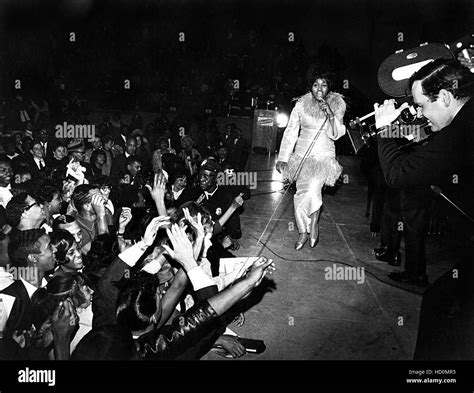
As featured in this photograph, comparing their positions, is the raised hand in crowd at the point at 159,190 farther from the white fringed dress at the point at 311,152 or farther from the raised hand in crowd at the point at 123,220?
the white fringed dress at the point at 311,152

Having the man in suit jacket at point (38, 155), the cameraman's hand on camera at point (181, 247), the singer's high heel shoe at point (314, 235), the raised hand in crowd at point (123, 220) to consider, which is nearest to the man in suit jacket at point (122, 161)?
the man in suit jacket at point (38, 155)

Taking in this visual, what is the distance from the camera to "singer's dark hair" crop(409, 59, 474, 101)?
9.04 ft

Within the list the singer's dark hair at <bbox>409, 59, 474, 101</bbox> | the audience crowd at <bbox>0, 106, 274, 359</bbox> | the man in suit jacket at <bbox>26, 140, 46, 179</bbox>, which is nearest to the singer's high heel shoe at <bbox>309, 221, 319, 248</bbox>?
the audience crowd at <bbox>0, 106, 274, 359</bbox>

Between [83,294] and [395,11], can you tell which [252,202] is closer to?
[83,294]

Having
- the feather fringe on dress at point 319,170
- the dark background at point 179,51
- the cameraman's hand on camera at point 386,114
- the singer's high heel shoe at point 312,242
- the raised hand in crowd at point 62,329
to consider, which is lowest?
the singer's high heel shoe at point 312,242

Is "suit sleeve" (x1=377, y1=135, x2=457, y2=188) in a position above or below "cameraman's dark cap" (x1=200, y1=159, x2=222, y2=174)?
above

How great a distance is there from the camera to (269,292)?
4.28m

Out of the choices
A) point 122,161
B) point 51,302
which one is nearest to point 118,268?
point 51,302

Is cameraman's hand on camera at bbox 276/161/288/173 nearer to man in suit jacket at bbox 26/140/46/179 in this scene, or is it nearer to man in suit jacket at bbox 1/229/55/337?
man in suit jacket at bbox 1/229/55/337

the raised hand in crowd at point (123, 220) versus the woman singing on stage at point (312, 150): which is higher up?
the woman singing on stage at point (312, 150)

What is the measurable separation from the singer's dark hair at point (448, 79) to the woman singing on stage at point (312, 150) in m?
2.19

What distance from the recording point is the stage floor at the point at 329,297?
355cm

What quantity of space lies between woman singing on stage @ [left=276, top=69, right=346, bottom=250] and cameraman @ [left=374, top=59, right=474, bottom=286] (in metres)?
2.01

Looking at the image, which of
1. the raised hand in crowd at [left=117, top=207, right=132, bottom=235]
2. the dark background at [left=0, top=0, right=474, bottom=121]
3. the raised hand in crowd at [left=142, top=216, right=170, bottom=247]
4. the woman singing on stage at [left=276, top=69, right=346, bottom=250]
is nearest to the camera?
the raised hand in crowd at [left=142, top=216, right=170, bottom=247]
